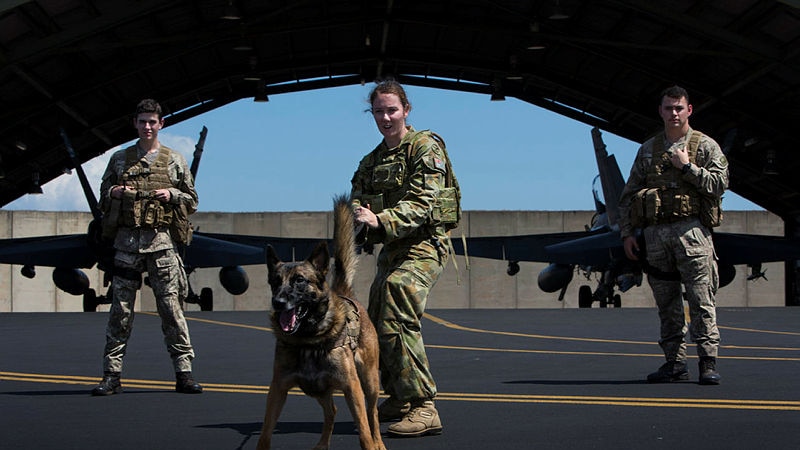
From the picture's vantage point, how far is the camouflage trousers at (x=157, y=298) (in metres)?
8.59

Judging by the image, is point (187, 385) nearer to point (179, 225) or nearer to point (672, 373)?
point (179, 225)

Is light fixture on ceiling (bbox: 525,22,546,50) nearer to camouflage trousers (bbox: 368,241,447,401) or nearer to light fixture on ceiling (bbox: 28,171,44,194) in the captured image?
light fixture on ceiling (bbox: 28,171,44,194)

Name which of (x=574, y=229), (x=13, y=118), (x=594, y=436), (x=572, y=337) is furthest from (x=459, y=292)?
(x=594, y=436)

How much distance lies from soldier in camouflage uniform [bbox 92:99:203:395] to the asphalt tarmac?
1.45ft

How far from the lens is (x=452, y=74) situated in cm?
4016

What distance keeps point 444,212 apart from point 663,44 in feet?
98.3

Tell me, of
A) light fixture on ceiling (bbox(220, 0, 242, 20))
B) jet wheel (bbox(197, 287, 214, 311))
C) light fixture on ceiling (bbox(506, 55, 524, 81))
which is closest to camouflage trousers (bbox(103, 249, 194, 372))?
light fixture on ceiling (bbox(220, 0, 242, 20))

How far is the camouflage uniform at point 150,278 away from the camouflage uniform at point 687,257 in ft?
13.6

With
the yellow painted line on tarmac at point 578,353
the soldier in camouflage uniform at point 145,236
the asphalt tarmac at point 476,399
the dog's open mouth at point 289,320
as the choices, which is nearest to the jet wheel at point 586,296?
the asphalt tarmac at point 476,399

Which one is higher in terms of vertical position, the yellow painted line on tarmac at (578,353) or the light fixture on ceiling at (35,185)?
the light fixture on ceiling at (35,185)

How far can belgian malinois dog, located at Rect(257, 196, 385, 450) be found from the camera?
498cm

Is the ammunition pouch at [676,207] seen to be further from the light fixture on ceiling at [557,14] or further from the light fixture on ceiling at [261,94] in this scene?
the light fixture on ceiling at [261,94]

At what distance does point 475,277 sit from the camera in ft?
177

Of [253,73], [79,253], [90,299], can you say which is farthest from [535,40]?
[90,299]
